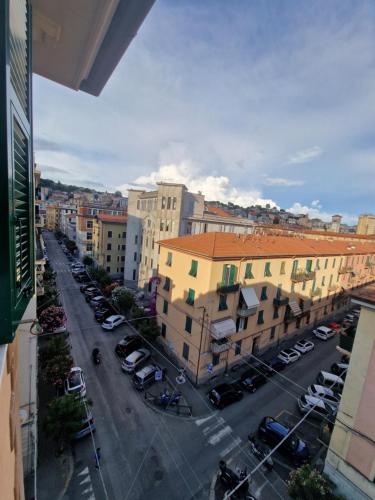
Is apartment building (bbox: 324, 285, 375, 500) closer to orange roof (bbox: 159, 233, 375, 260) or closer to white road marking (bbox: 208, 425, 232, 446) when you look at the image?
white road marking (bbox: 208, 425, 232, 446)

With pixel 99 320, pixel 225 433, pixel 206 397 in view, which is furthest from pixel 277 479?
pixel 99 320

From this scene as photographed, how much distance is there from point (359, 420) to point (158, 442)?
31.0 ft

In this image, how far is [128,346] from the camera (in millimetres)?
19703

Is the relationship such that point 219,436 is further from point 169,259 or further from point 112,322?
point 112,322

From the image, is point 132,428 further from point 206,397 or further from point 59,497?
point 206,397

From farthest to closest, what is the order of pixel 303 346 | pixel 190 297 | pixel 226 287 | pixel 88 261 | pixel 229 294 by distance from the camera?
pixel 88 261 < pixel 303 346 < pixel 190 297 < pixel 229 294 < pixel 226 287

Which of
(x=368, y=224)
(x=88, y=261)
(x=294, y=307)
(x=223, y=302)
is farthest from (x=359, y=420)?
(x=368, y=224)

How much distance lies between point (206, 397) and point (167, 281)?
8784 mm

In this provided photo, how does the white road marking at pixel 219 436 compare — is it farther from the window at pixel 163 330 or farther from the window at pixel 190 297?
the window at pixel 163 330

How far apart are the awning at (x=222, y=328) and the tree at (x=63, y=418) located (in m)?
8.60

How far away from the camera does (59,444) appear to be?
11.5m

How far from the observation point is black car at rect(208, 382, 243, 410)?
15.2m

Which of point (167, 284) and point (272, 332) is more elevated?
point (167, 284)

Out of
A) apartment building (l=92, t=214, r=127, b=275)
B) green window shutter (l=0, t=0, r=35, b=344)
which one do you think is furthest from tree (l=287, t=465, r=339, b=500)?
apartment building (l=92, t=214, r=127, b=275)
